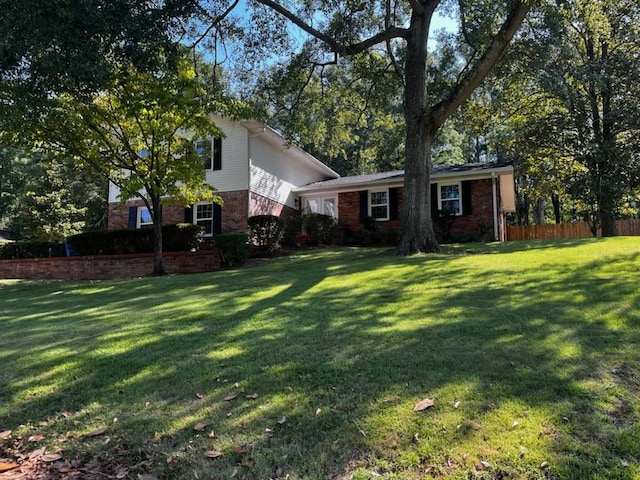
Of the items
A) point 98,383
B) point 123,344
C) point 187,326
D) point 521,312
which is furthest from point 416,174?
point 98,383

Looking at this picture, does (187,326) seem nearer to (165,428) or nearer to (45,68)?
(165,428)

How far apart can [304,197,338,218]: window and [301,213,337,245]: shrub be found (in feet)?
8.13

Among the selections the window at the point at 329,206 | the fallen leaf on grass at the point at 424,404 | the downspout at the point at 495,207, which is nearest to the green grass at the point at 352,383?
the fallen leaf on grass at the point at 424,404

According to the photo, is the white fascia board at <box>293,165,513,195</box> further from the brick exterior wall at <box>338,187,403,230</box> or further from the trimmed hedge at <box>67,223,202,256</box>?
the trimmed hedge at <box>67,223,202,256</box>

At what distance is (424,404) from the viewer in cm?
307

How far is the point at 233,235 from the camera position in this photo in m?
14.0

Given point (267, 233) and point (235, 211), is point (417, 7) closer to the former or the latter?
point (267, 233)

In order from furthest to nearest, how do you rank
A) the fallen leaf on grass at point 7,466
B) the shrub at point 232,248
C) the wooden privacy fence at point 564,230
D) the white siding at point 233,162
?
the wooden privacy fence at point 564,230
the white siding at point 233,162
the shrub at point 232,248
the fallen leaf on grass at point 7,466

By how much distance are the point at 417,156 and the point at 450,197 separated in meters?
6.33

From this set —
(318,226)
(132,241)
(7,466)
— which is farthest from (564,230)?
(7,466)

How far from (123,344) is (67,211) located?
2107cm

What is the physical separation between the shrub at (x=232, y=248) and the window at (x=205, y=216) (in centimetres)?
457

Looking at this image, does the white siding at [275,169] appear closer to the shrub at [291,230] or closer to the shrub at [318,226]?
the shrub at [291,230]

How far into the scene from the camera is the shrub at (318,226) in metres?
17.8
